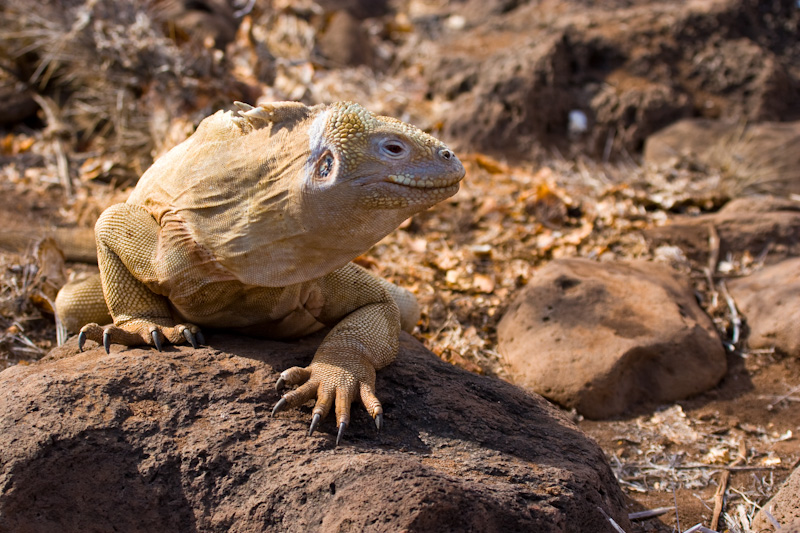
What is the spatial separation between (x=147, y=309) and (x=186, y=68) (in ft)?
18.0

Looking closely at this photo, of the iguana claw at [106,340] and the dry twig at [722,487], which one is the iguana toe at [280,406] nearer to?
the iguana claw at [106,340]

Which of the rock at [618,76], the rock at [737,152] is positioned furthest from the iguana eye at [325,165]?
the rock at [618,76]

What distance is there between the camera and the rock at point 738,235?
647 centimetres

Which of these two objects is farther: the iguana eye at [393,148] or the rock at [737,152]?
the rock at [737,152]

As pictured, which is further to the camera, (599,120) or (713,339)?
(599,120)

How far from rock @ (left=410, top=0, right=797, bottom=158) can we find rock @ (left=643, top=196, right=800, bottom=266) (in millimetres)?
2900

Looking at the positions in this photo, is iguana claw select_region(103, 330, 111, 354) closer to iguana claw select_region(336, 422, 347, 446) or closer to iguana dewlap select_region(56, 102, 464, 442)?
iguana dewlap select_region(56, 102, 464, 442)

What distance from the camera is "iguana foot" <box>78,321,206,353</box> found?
334 centimetres

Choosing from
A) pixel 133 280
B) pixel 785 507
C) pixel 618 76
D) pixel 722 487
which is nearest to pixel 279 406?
pixel 133 280

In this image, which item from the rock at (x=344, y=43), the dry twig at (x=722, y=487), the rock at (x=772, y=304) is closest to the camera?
the dry twig at (x=722, y=487)

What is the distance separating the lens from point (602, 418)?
4730 mm

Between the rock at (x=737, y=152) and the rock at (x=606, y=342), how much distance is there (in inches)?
128

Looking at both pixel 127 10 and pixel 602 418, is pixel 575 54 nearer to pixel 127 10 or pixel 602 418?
pixel 127 10

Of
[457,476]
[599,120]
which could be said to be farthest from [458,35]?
[457,476]
